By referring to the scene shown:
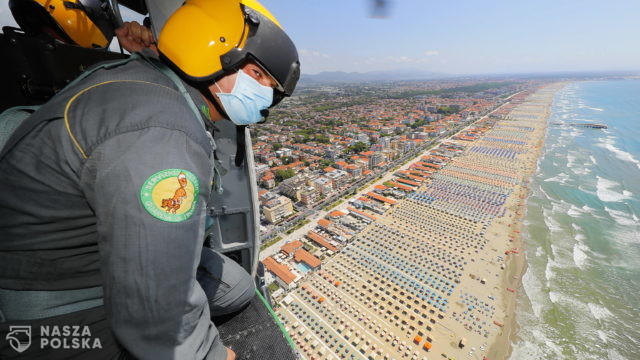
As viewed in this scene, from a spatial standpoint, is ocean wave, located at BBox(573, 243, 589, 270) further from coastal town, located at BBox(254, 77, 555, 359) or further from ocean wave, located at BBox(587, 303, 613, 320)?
coastal town, located at BBox(254, 77, 555, 359)

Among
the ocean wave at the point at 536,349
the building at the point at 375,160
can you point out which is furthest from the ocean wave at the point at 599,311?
the building at the point at 375,160

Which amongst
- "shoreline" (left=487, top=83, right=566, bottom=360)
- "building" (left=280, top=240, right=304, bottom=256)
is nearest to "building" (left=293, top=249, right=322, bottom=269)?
"building" (left=280, top=240, right=304, bottom=256)

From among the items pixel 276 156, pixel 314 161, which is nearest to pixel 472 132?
pixel 314 161

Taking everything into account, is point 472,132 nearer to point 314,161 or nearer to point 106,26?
point 314,161

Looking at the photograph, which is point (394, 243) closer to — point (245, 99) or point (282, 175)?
point (282, 175)

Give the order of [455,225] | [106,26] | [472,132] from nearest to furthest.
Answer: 1. [106,26]
2. [455,225]
3. [472,132]

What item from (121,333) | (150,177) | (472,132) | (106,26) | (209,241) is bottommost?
(472,132)
